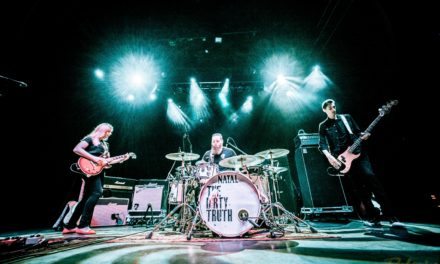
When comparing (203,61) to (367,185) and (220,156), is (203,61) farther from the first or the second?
(367,185)

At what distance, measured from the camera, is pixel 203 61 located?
7.70 meters

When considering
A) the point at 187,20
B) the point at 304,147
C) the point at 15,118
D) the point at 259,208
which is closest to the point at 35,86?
the point at 15,118

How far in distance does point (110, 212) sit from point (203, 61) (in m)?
6.32

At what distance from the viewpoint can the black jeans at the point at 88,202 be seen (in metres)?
3.66

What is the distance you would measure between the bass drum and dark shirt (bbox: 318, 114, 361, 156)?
1.97m

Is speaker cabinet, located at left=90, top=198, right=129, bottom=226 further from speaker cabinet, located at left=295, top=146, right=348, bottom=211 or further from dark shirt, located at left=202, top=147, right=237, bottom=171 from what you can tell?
speaker cabinet, located at left=295, top=146, right=348, bottom=211

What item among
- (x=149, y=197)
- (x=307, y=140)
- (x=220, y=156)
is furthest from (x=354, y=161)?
(x=149, y=197)

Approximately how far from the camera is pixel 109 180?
6965 millimetres

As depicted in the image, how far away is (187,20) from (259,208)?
18.2 ft

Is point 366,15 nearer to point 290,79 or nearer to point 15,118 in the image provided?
point 290,79

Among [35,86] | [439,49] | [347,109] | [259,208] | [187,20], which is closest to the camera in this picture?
[259,208]

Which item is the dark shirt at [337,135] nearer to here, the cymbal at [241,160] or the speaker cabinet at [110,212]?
the cymbal at [241,160]

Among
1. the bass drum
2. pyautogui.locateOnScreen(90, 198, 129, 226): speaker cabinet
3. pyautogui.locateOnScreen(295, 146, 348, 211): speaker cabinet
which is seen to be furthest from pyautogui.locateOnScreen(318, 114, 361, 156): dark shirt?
pyautogui.locateOnScreen(90, 198, 129, 226): speaker cabinet

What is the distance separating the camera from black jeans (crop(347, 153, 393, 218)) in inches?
125
